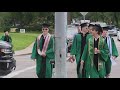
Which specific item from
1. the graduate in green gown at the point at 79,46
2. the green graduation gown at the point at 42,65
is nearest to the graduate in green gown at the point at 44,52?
the green graduation gown at the point at 42,65

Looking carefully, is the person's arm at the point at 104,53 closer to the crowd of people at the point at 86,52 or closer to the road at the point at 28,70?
the crowd of people at the point at 86,52

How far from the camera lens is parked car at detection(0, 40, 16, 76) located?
34.3 ft

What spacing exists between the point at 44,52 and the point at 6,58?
161cm

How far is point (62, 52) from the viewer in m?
7.70

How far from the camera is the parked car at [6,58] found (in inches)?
412

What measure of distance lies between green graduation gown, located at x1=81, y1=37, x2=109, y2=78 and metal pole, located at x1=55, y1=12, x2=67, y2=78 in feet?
4.41

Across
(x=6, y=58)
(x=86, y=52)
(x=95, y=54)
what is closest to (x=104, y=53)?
(x=95, y=54)

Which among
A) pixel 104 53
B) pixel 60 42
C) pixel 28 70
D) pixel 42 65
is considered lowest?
pixel 28 70

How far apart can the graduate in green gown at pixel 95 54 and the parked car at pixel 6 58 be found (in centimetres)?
217

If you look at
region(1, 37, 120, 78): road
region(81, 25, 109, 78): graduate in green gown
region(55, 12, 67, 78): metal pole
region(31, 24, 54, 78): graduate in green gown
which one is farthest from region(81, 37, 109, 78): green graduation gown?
region(1, 37, 120, 78): road

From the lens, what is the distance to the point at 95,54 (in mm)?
8930

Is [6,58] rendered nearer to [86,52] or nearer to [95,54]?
[86,52]

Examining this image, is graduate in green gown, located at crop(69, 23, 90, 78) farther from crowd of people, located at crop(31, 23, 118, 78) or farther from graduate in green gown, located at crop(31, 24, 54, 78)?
graduate in green gown, located at crop(31, 24, 54, 78)
